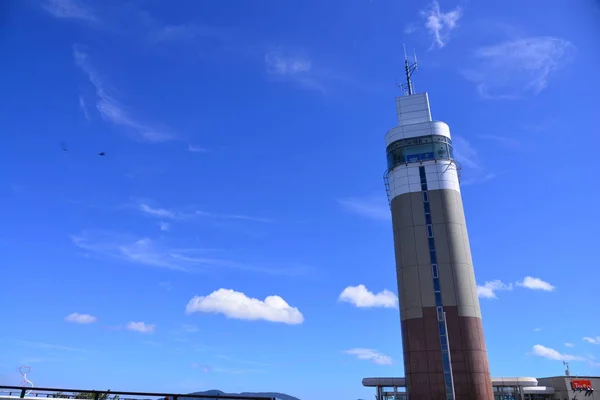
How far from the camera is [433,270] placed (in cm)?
5775

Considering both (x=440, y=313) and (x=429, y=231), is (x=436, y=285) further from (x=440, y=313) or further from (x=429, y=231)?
(x=429, y=231)

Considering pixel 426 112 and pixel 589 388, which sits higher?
pixel 426 112

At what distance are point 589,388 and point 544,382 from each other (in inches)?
216

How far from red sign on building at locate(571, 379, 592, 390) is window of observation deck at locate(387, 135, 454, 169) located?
34.6 m

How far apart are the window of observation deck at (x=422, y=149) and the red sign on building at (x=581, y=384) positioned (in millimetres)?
34623

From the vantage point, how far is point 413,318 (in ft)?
187

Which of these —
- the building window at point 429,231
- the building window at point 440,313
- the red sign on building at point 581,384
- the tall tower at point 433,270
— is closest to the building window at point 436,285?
the tall tower at point 433,270

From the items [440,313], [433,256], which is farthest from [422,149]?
[440,313]

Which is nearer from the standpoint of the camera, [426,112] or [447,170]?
[447,170]

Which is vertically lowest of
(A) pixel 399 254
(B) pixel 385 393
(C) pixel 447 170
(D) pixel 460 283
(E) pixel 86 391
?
(E) pixel 86 391

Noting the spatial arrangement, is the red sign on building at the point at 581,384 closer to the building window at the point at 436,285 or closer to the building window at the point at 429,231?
the building window at the point at 436,285

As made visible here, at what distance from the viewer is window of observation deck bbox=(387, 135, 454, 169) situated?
6325cm

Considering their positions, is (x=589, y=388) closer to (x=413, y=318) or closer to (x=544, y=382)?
(x=544, y=382)

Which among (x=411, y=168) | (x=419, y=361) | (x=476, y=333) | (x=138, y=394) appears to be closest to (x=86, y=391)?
(x=138, y=394)
